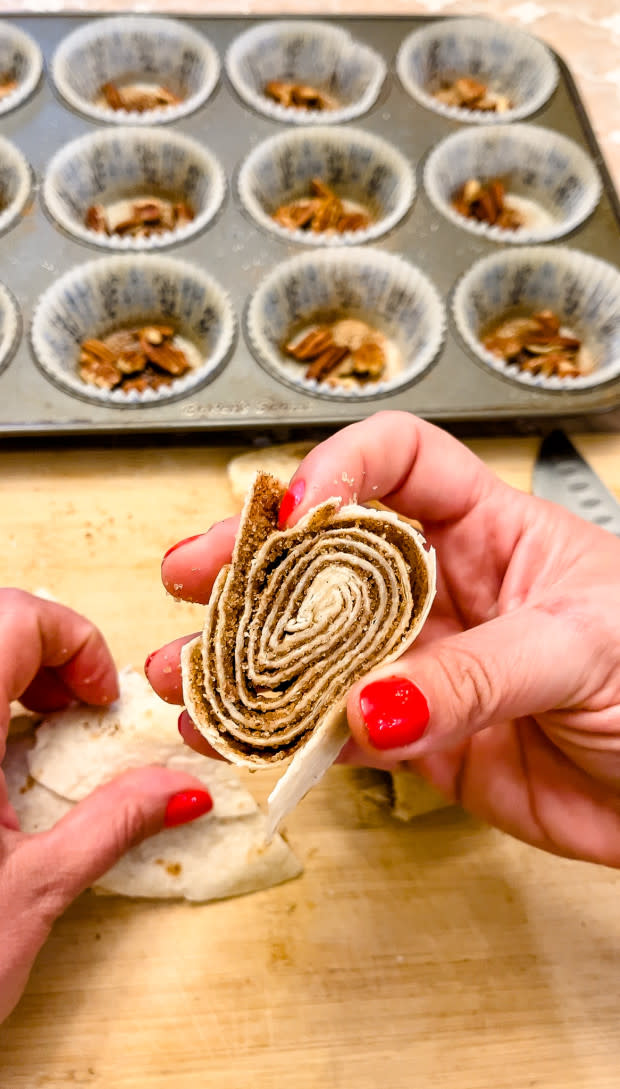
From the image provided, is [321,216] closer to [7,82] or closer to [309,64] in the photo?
[309,64]

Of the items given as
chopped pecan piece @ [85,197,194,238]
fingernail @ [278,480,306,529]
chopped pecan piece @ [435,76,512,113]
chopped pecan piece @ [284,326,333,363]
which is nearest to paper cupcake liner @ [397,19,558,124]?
chopped pecan piece @ [435,76,512,113]

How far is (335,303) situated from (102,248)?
0.71 meters

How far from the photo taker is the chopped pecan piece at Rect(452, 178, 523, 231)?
8.34ft

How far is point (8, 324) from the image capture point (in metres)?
2.06

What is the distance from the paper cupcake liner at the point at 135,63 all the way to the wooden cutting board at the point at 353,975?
2138mm

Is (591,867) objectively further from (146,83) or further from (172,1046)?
(146,83)

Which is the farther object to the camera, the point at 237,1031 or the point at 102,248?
the point at 102,248

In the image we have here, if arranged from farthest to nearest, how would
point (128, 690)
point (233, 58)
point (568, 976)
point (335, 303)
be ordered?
point (233, 58), point (335, 303), point (128, 690), point (568, 976)

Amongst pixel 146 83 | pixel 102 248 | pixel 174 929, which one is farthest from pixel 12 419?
pixel 146 83

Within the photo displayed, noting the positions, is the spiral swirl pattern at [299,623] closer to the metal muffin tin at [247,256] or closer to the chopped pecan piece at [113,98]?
the metal muffin tin at [247,256]

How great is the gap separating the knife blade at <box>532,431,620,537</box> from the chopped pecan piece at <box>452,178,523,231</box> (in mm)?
853

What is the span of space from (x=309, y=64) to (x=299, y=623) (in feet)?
8.52

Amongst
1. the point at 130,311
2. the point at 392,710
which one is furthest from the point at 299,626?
the point at 130,311

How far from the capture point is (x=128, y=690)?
1646 millimetres
